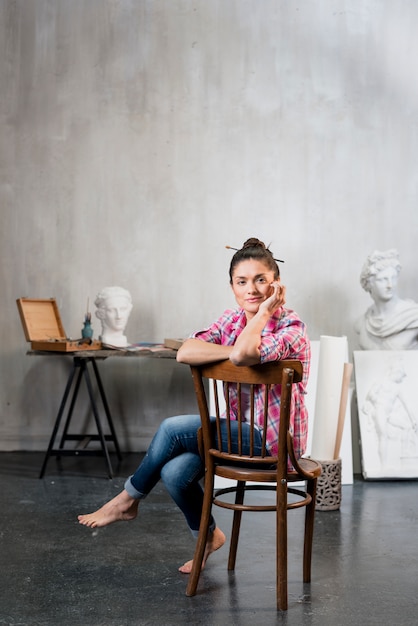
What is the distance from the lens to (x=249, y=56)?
21.6ft

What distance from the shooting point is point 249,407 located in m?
3.38

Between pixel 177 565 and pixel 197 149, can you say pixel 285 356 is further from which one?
pixel 197 149

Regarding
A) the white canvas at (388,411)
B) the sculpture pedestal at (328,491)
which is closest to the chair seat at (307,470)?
the sculpture pedestal at (328,491)

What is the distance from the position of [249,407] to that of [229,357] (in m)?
0.33

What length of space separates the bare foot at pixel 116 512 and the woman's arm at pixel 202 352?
68 centimetres

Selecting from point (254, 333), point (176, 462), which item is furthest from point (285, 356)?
point (176, 462)

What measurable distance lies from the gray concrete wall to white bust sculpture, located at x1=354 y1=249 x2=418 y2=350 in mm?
579

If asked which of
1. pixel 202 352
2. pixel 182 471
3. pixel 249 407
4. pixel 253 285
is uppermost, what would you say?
pixel 253 285

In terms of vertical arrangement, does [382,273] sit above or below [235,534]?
above

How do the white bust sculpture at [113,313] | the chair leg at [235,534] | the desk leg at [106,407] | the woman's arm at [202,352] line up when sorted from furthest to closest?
the desk leg at [106,407]
the white bust sculpture at [113,313]
the chair leg at [235,534]
the woman's arm at [202,352]

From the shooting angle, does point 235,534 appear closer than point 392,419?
Yes

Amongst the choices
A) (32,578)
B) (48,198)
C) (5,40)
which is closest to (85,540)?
(32,578)

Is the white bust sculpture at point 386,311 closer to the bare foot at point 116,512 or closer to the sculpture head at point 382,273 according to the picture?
the sculpture head at point 382,273

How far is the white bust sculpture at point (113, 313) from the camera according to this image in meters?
6.00
